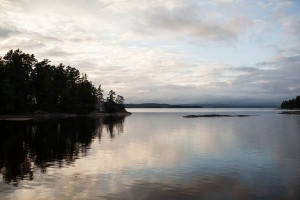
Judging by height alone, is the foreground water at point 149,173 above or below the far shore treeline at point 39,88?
below

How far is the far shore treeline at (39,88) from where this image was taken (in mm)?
128625

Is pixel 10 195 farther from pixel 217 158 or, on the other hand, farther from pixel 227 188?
pixel 217 158

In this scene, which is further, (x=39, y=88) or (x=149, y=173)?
(x=39, y=88)

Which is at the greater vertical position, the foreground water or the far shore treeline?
the far shore treeline

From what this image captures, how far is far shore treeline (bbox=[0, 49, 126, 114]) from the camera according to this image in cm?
12862

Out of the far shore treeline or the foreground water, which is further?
the far shore treeline

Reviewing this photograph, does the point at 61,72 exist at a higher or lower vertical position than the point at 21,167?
higher

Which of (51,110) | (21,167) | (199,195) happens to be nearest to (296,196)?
(199,195)

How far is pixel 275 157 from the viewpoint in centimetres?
3794

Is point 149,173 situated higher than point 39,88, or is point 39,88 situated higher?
point 39,88

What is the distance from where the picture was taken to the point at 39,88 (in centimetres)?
14938

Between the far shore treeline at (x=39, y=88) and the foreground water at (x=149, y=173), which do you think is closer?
the foreground water at (x=149, y=173)

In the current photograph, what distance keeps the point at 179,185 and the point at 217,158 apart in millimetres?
14315

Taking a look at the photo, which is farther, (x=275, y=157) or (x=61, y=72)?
(x=61, y=72)
